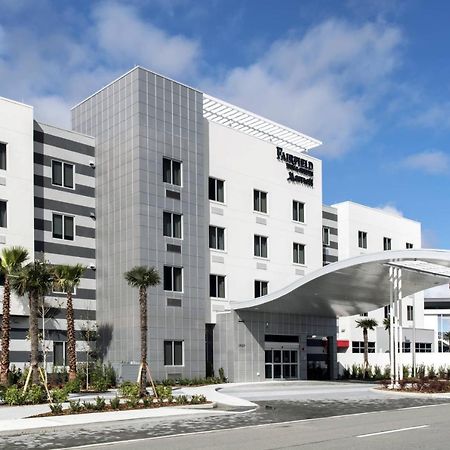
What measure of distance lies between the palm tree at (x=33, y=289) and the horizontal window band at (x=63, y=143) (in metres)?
8.81

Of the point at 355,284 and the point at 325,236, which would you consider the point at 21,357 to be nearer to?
the point at 355,284

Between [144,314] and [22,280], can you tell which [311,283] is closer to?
[144,314]

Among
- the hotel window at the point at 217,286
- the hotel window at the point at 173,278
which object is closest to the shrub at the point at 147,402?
the hotel window at the point at 173,278

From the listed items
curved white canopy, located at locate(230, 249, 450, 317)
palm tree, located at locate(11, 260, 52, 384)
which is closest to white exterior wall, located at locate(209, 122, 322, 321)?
curved white canopy, located at locate(230, 249, 450, 317)

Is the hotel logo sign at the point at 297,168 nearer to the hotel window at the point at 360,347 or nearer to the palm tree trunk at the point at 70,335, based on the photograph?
the hotel window at the point at 360,347

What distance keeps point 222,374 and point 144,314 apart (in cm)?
1491

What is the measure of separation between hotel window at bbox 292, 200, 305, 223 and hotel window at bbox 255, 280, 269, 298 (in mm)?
5551

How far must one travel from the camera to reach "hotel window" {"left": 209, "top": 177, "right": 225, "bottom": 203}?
43312 mm

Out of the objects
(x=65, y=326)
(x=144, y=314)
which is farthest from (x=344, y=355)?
(x=144, y=314)

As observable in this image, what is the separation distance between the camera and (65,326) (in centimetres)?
3738

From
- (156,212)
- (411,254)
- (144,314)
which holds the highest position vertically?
(156,212)

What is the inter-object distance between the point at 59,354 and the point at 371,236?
32484 millimetres

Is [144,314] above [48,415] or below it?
above

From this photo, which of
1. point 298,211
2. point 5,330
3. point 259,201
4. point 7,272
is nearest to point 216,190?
point 259,201
